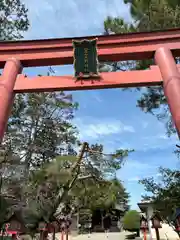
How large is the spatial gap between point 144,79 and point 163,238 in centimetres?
1424

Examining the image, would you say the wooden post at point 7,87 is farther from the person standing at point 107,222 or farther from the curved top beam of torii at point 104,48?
the person standing at point 107,222

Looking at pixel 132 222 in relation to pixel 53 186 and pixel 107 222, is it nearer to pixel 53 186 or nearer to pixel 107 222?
pixel 107 222

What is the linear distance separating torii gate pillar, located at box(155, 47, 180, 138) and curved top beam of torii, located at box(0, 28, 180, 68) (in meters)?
0.36

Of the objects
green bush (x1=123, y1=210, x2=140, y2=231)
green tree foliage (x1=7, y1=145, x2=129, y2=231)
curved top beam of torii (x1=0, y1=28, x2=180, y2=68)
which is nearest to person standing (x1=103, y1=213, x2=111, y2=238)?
green bush (x1=123, y1=210, x2=140, y2=231)

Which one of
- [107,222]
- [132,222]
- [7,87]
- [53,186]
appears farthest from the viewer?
[107,222]

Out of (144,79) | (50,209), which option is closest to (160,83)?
(144,79)

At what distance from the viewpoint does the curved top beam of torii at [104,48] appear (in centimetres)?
621

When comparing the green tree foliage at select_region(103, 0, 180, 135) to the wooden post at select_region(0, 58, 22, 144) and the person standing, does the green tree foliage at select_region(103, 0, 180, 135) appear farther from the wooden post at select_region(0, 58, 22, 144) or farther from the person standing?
the person standing

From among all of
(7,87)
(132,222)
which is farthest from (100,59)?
(132,222)

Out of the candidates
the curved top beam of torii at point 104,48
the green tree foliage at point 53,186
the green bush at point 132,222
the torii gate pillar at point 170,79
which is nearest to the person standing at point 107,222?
the green bush at point 132,222

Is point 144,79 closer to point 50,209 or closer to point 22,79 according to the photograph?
point 22,79

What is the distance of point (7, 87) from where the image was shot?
541 cm

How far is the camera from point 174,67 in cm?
551

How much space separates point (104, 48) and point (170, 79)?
201 cm
